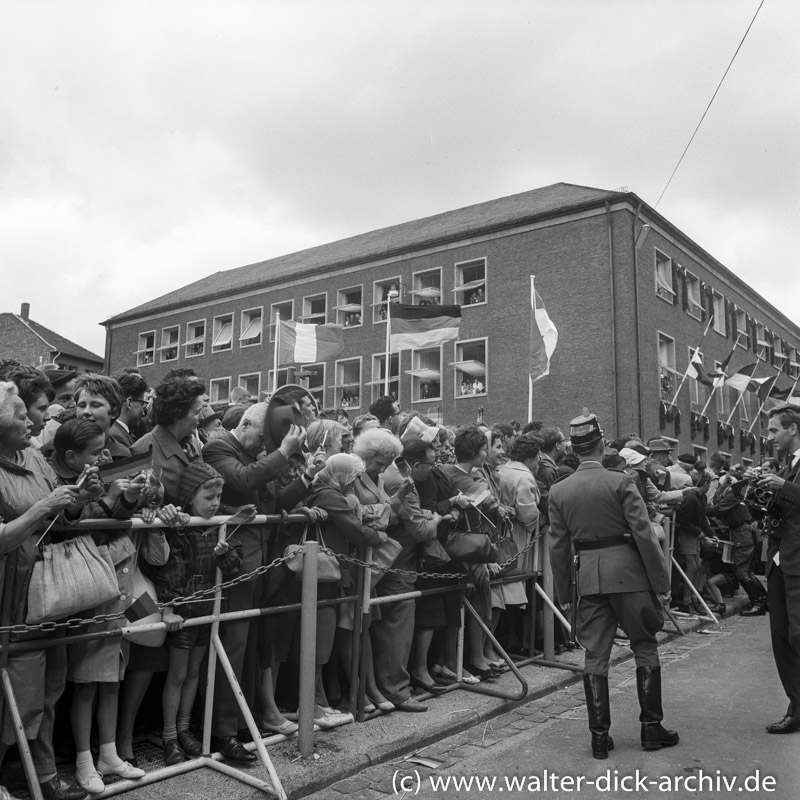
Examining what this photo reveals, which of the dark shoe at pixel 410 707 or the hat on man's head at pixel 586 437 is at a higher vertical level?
the hat on man's head at pixel 586 437

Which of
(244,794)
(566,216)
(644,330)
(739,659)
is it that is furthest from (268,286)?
(244,794)

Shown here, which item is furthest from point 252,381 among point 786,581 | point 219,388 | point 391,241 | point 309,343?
point 786,581

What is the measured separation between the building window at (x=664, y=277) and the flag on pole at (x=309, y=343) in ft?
49.1

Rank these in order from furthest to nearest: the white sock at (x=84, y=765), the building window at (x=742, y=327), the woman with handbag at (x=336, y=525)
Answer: the building window at (x=742, y=327) → the woman with handbag at (x=336, y=525) → the white sock at (x=84, y=765)

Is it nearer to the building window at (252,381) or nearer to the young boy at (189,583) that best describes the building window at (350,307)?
the building window at (252,381)

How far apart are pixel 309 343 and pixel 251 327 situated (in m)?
19.9

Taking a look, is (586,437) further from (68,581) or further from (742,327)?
(742,327)

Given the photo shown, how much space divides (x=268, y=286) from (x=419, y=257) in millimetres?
9290

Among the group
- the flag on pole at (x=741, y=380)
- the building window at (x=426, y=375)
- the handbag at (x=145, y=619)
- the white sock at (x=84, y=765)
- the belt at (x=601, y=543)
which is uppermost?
the building window at (x=426, y=375)

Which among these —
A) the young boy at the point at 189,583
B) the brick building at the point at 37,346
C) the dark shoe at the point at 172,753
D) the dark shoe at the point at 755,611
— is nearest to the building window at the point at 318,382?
the brick building at the point at 37,346

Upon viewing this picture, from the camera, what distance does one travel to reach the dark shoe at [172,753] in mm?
4359

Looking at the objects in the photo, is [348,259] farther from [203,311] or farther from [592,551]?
[592,551]

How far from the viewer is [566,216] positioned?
2917cm

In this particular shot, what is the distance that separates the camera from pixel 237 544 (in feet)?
15.3
